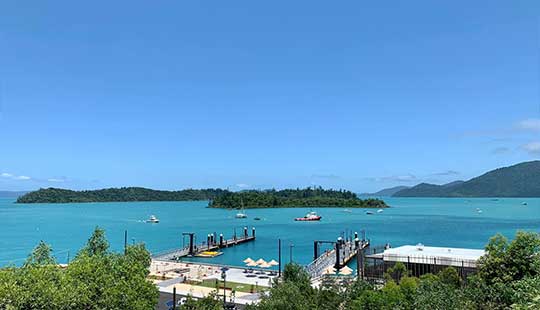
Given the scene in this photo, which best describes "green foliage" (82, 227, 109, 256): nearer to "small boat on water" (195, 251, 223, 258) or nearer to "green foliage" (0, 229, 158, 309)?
"green foliage" (0, 229, 158, 309)

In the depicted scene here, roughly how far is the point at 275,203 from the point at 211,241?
402 ft

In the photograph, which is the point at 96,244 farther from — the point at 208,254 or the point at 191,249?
the point at 208,254

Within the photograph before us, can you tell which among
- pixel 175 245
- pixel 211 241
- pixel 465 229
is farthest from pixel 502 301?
pixel 465 229

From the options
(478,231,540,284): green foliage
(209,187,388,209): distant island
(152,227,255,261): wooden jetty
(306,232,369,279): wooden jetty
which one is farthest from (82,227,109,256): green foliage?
(209,187,388,209): distant island

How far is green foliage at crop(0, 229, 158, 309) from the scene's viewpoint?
14031 mm

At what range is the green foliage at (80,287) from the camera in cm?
1403

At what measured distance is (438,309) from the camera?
1280 centimetres

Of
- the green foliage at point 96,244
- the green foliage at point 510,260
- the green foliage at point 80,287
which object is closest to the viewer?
the green foliage at point 80,287

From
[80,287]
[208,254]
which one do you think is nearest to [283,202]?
[208,254]

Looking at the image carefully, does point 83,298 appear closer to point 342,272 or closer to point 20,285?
point 20,285

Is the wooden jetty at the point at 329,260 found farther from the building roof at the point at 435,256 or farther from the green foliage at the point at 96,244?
the green foliage at the point at 96,244

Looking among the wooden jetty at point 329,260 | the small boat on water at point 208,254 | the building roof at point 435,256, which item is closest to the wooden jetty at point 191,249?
the small boat on water at point 208,254

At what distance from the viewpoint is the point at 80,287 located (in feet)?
50.3

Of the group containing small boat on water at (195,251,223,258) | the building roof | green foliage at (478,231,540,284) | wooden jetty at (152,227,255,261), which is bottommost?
small boat on water at (195,251,223,258)
